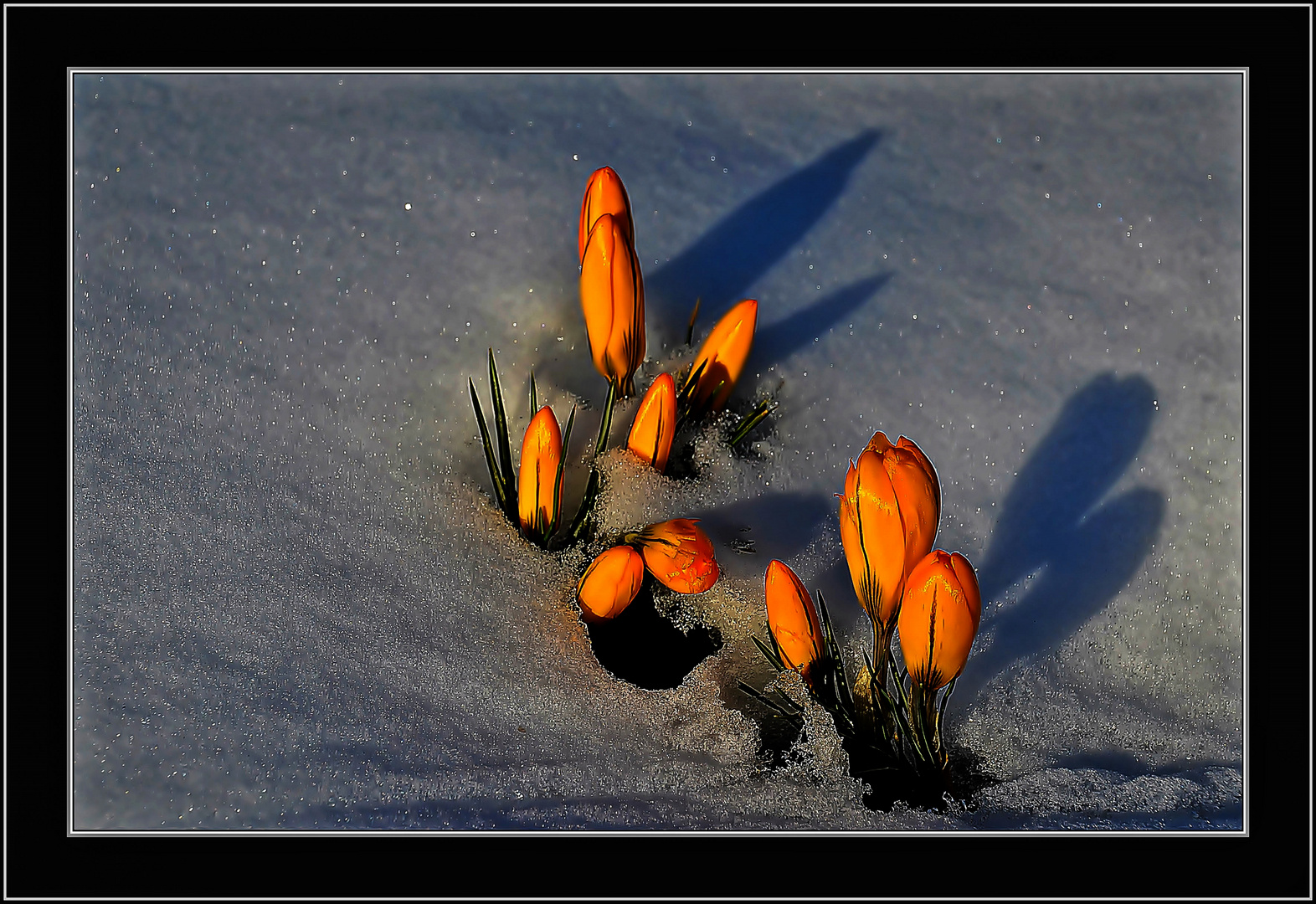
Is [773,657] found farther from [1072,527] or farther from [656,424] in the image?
[1072,527]

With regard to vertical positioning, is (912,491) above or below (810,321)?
below

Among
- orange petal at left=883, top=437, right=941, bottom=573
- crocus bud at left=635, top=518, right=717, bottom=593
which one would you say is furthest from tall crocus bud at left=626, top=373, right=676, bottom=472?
orange petal at left=883, top=437, right=941, bottom=573

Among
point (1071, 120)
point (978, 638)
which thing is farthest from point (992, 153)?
point (978, 638)

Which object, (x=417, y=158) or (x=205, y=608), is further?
(x=417, y=158)

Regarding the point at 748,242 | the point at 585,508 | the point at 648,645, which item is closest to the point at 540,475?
the point at 585,508

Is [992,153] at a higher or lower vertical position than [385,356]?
higher

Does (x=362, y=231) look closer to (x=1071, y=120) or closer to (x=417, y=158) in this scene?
(x=417, y=158)
